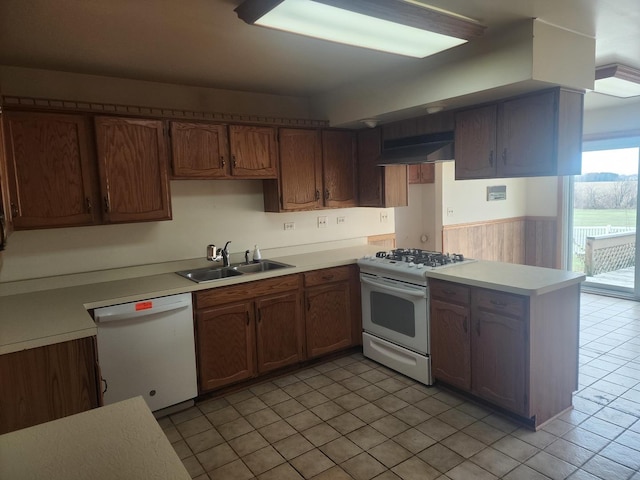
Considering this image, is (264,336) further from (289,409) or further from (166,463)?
(166,463)

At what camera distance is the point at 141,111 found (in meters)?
3.13

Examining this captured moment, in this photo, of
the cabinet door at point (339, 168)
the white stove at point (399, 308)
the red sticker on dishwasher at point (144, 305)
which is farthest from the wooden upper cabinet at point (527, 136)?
the red sticker on dishwasher at point (144, 305)

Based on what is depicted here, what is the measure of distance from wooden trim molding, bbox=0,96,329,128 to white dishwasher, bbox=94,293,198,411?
1349 millimetres

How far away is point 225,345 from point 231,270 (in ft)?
2.27

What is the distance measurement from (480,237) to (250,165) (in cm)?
391

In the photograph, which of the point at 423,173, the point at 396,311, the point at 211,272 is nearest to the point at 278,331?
the point at 211,272

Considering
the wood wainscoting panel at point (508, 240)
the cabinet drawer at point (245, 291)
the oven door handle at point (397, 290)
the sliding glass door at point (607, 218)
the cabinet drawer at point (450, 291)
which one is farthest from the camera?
the wood wainscoting panel at point (508, 240)

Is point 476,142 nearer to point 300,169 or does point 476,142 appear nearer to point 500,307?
point 500,307

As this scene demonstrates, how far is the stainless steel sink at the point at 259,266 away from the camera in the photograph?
11.8 ft

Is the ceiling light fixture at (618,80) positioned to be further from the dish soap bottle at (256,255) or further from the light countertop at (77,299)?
the dish soap bottle at (256,255)

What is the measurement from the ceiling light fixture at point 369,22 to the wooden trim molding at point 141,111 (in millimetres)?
1348

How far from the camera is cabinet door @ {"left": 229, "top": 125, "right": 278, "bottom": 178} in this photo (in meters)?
3.39

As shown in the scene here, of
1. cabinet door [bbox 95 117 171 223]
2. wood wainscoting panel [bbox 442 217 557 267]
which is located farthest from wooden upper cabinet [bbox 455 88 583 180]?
wood wainscoting panel [bbox 442 217 557 267]

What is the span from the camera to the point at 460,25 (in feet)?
7.45
